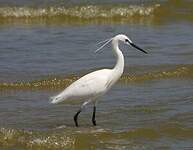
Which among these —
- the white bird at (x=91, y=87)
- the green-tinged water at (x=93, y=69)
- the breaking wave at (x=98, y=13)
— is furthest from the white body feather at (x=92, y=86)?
the breaking wave at (x=98, y=13)

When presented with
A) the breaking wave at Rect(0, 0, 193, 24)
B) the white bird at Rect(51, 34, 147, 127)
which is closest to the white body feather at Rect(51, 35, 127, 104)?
the white bird at Rect(51, 34, 147, 127)

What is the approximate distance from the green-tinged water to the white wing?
35 centimetres

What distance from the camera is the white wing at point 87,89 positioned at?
8.57m

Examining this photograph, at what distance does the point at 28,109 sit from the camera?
30.6 ft

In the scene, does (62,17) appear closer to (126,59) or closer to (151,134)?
(126,59)

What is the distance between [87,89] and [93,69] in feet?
9.47

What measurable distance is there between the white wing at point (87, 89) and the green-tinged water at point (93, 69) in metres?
0.35

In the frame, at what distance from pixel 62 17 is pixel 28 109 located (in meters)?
8.33

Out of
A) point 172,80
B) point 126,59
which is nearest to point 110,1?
point 126,59

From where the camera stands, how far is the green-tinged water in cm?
799

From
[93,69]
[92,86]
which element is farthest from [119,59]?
[93,69]

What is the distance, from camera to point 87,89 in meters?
8.62

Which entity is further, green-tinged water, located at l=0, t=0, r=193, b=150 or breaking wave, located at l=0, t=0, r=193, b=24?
breaking wave, located at l=0, t=0, r=193, b=24

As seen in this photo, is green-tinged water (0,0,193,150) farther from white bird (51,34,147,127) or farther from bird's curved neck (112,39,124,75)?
bird's curved neck (112,39,124,75)
